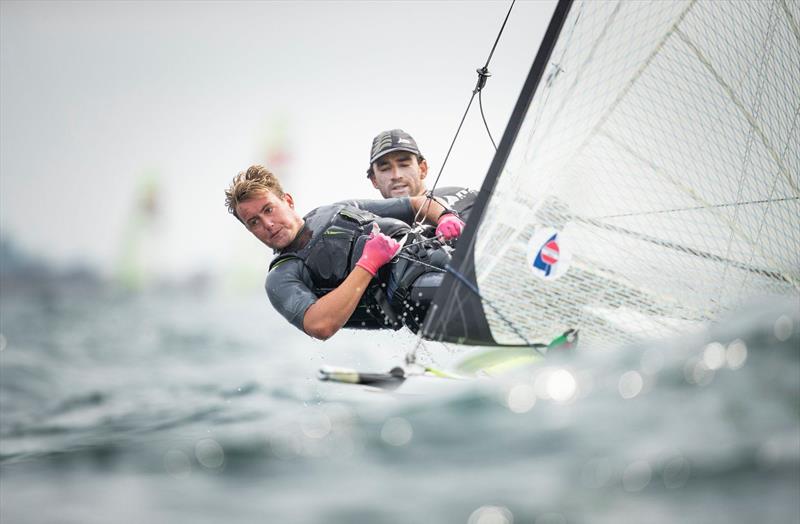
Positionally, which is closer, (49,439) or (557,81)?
(557,81)

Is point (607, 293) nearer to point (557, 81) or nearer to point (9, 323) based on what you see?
point (557, 81)

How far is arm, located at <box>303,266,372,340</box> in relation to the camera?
345 centimetres

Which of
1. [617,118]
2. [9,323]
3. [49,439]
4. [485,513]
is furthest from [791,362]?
[9,323]

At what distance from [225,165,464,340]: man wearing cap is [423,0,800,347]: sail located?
57 centimetres

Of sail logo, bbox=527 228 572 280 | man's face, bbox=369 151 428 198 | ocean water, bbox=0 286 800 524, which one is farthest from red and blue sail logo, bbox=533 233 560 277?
man's face, bbox=369 151 428 198

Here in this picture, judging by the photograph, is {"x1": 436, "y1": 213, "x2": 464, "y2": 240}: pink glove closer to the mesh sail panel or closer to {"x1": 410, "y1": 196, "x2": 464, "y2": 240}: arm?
{"x1": 410, "y1": 196, "x2": 464, "y2": 240}: arm

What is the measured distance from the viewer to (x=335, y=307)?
11.3ft

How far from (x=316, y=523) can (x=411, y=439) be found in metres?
0.40

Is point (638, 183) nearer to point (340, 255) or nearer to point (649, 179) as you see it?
point (649, 179)

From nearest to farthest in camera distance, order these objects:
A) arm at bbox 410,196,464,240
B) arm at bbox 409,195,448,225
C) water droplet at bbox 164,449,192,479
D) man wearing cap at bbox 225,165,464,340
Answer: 1. water droplet at bbox 164,449,192,479
2. man wearing cap at bbox 225,165,464,340
3. arm at bbox 410,196,464,240
4. arm at bbox 409,195,448,225

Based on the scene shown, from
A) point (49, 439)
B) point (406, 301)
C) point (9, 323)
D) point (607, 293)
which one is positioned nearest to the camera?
point (607, 293)

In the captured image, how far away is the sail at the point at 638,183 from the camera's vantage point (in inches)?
118

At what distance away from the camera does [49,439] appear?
577 centimetres

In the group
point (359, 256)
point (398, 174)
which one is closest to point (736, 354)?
point (359, 256)
